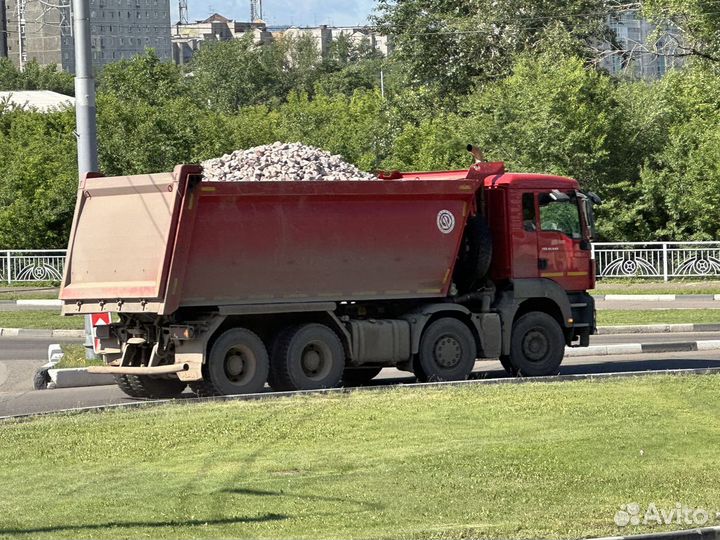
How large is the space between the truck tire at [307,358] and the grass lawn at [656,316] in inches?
484

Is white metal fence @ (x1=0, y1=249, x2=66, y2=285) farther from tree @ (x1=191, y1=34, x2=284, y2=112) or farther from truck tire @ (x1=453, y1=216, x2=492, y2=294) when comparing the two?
tree @ (x1=191, y1=34, x2=284, y2=112)

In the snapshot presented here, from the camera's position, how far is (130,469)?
1088 centimetres

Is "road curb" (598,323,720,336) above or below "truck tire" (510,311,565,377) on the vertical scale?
below

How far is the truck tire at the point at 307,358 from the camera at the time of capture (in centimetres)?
1675

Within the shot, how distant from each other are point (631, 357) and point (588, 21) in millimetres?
41080

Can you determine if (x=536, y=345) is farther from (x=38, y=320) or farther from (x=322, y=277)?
(x=38, y=320)

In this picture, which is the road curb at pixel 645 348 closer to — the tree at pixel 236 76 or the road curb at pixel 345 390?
the road curb at pixel 345 390

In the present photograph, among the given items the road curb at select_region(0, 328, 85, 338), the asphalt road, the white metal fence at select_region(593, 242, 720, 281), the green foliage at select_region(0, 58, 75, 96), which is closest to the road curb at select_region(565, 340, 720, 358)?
the asphalt road

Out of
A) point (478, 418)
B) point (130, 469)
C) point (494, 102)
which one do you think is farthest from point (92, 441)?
point (494, 102)

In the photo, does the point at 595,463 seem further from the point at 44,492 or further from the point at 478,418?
the point at 44,492

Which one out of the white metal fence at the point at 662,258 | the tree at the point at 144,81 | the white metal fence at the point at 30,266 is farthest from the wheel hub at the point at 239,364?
the tree at the point at 144,81

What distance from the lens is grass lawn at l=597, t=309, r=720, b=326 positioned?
28.4 m

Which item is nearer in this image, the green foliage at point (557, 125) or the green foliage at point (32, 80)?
the green foliage at point (557, 125)

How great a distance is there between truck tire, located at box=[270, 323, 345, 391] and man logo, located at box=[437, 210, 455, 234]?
2154mm
